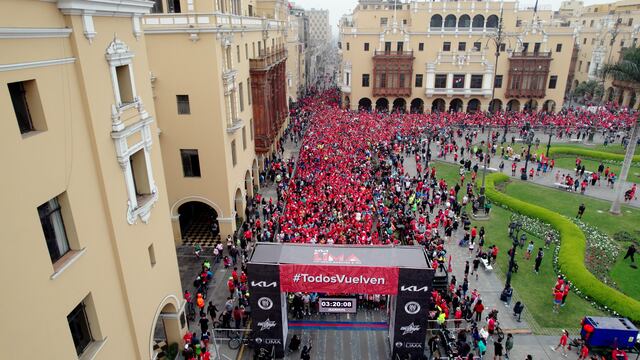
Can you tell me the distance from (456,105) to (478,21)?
1237 centimetres

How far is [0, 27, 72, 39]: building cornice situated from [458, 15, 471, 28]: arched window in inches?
2312

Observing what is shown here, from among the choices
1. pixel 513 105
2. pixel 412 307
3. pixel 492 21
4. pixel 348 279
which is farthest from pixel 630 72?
pixel 492 21

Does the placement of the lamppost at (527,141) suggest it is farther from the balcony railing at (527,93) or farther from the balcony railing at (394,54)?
the balcony railing at (394,54)

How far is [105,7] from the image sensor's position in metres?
11.3

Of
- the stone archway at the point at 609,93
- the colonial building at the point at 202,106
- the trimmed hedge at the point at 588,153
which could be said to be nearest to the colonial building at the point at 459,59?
the trimmed hedge at the point at 588,153

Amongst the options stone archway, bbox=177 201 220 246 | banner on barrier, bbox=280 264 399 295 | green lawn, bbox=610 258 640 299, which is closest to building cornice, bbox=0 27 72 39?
banner on barrier, bbox=280 264 399 295

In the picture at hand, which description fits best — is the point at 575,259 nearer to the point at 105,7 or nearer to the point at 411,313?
the point at 411,313

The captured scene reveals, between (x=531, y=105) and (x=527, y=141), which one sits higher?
(x=531, y=105)

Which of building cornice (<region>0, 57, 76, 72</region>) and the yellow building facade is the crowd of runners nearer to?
the yellow building facade

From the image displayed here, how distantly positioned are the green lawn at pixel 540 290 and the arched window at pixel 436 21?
4052 centimetres

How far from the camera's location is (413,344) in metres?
16.3

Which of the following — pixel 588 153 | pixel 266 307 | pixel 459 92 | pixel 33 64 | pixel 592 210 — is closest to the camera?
pixel 33 64

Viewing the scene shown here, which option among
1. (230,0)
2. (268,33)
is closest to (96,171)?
(230,0)

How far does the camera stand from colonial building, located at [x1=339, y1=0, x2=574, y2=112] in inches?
2195
